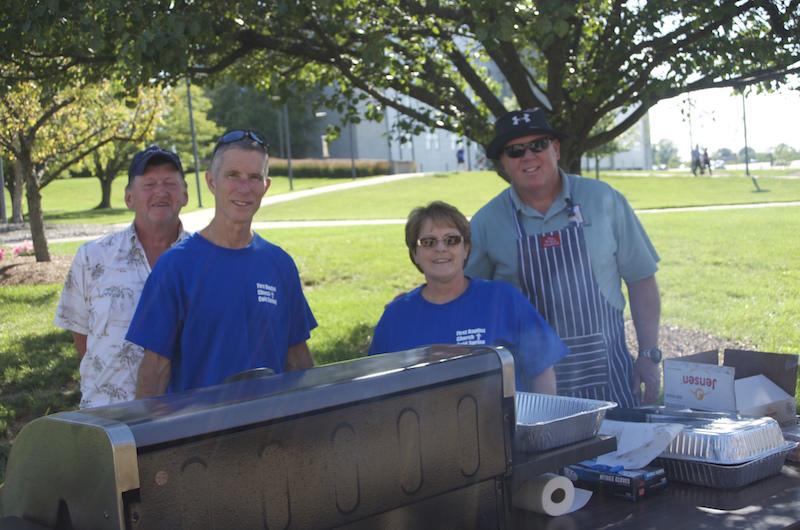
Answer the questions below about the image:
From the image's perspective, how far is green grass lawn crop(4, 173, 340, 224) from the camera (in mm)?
33875

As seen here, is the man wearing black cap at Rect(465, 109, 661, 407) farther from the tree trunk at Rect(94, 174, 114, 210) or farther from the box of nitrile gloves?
the tree trunk at Rect(94, 174, 114, 210)

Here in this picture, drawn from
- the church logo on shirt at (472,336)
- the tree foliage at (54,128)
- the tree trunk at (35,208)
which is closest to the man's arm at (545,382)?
the church logo on shirt at (472,336)

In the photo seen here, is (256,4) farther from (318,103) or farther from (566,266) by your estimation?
(566,266)

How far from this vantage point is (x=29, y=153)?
13.6 metres

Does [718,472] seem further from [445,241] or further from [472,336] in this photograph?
[445,241]

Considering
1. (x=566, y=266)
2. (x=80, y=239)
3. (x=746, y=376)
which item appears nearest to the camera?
(x=746, y=376)

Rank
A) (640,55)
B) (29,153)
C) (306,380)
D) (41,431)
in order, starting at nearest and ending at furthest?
(41,431)
(306,380)
(640,55)
(29,153)

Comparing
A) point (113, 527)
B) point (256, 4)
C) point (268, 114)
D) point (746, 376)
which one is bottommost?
point (746, 376)

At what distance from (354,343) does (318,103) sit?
92.4 inches

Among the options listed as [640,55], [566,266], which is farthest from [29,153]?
[566,266]

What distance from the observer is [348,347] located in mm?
8227

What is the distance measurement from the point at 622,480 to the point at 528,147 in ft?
4.90

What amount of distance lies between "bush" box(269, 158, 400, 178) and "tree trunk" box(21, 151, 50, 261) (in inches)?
1443

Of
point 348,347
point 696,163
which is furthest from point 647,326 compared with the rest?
point 696,163
